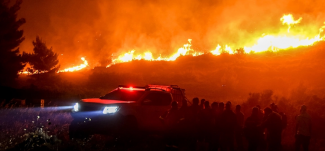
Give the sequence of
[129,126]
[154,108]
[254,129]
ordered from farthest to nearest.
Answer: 1. [154,108]
2. [129,126]
3. [254,129]

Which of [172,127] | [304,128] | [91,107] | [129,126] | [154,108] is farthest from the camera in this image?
[154,108]

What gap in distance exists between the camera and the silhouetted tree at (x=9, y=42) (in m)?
29.0

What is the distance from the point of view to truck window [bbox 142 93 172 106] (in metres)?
9.45

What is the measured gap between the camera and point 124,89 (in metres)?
10.2

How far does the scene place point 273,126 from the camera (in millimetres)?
7797

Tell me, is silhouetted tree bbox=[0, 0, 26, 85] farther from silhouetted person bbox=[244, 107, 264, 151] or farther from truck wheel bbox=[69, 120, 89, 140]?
silhouetted person bbox=[244, 107, 264, 151]

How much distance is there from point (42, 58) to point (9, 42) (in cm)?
1379

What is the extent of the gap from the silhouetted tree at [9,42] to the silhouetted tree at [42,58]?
1066 cm

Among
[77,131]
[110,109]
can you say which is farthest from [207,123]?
[77,131]

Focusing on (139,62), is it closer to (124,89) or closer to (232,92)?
(232,92)

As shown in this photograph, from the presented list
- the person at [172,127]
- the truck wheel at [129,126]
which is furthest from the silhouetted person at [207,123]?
the truck wheel at [129,126]

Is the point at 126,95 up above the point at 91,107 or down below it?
above

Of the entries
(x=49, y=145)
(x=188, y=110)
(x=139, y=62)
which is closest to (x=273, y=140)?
(x=188, y=110)

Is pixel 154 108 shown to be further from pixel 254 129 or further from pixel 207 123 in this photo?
pixel 254 129
